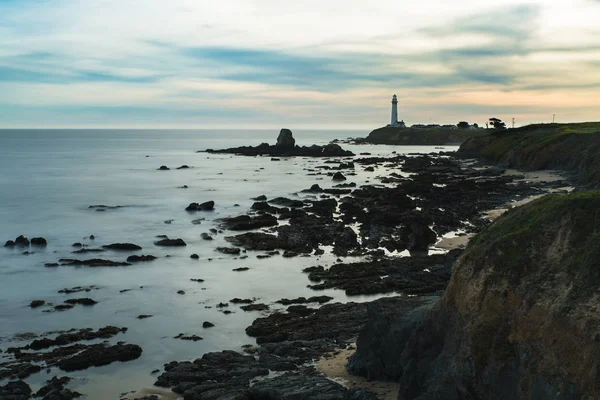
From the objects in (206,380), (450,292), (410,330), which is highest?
(450,292)

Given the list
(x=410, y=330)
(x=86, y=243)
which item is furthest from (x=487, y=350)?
(x=86, y=243)

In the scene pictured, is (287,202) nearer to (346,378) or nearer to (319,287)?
(319,287)

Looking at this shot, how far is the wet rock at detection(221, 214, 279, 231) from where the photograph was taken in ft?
143

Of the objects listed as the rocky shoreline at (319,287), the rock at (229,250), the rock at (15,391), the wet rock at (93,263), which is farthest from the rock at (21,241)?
the rock at (15,391)

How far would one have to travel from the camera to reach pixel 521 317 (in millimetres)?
11242

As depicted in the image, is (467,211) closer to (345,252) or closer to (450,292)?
(345,252)

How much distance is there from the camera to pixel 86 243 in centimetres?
3941

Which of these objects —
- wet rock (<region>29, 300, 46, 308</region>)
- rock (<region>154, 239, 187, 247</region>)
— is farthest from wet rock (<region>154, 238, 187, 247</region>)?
wet rock (<region>29, 300, 46, 308</region>)

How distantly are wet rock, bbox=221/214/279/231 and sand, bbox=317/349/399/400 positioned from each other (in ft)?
85.5

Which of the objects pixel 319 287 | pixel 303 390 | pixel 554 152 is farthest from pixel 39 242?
pixel 554 152

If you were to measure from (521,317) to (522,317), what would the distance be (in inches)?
1.3

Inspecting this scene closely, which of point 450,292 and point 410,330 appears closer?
point 450,292

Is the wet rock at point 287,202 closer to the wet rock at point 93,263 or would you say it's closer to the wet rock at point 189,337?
the wet rock at point 93,263

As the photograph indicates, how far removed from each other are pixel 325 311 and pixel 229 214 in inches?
1165
